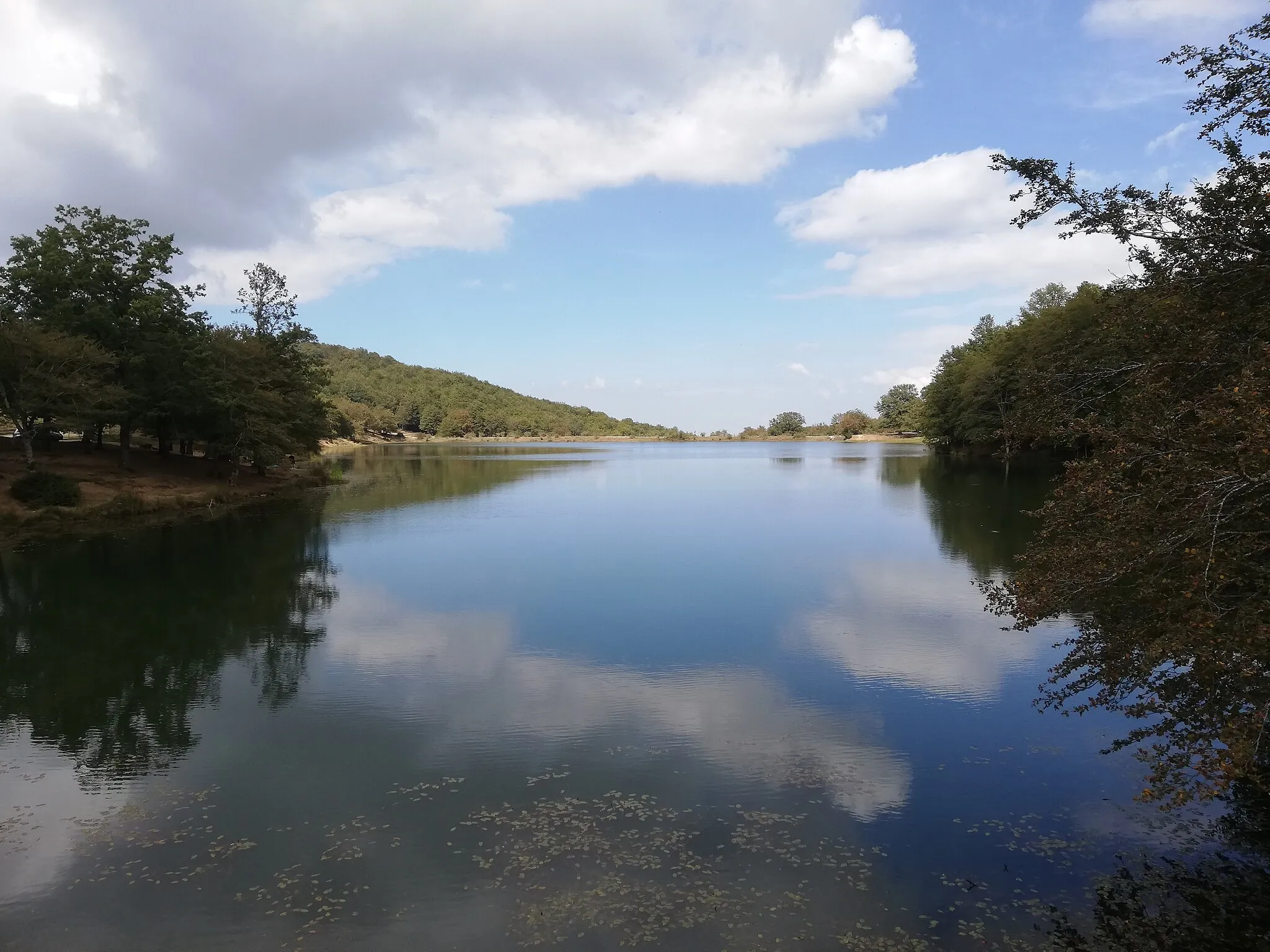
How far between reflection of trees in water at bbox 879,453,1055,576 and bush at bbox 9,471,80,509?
3013cm

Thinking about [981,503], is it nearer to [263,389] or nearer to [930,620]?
[930,620]

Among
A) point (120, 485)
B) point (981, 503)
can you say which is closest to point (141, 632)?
point (120, 485)

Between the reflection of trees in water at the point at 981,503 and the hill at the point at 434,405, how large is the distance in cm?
8411

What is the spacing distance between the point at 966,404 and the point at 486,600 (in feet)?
187

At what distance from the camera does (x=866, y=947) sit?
5.16 m

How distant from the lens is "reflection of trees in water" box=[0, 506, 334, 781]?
957 cm

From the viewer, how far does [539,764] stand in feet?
26.5

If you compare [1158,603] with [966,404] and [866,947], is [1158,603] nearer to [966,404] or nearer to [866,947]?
[866,947]

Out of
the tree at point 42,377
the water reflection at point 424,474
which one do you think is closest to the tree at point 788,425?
the water reflection at point 424,474

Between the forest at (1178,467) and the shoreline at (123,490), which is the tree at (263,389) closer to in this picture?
the shoreline at (123,490)

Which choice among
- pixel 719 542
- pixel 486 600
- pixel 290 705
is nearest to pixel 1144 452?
pixel 290 705

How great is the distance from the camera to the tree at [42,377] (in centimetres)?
2614

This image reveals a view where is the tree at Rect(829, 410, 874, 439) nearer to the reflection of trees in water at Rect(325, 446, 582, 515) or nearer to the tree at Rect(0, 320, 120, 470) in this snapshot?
the reflection of trees in water at Rect(325, 446, 582, 515)

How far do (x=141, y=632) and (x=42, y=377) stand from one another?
1868 cm
